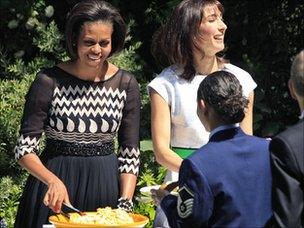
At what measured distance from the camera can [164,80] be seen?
13.9 feet

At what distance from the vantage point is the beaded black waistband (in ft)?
13.5

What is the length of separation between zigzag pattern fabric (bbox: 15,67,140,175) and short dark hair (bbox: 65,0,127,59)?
0.15 m

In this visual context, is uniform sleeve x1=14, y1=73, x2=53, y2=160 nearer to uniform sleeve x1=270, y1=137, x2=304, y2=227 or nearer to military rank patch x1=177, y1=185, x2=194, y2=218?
military rank patch x1=177, y1=185, x2=194, y2=218

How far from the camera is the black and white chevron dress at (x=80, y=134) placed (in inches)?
161

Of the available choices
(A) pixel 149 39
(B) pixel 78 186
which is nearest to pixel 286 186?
(B) pixel 78 186

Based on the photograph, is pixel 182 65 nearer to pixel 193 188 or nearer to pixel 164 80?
pixel 164 80

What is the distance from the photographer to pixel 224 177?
331cm

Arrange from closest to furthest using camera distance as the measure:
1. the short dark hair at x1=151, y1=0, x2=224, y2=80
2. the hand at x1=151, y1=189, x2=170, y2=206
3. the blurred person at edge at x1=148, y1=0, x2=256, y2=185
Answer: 1. the hand at x1=151, y1=189, x2=170, y2=206
2. the blurred person at edge at x1=148, y1=0, x2=256, y2=185
3. the short dark hair at x1=151, y1=0, x2=224, y2=80

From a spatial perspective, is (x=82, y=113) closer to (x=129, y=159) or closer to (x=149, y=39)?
(x=129, y=159)

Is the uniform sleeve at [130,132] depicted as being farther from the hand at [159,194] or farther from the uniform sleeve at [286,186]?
the uniform sleeve at [286,186]

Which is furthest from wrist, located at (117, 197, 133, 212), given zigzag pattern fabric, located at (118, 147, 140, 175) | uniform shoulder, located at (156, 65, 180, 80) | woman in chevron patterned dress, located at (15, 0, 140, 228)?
uniform shoulder, located at (156, 65, 180, 80)

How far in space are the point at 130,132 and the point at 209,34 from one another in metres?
0.59

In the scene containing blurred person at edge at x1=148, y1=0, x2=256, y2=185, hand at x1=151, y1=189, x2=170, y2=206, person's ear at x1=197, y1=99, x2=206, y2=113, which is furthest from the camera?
blurred person at edge at x1=148, y1=0, x2=256, y2=185

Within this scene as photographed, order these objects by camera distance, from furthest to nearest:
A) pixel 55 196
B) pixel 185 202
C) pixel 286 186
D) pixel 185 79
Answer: pixel 185 79
pixel 55 196
pixel 185 202
pixel 286 186
